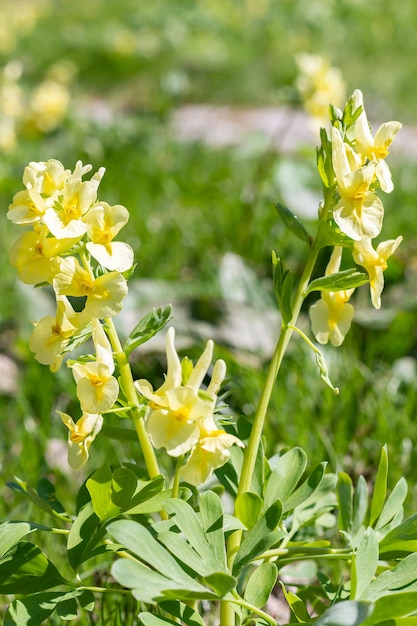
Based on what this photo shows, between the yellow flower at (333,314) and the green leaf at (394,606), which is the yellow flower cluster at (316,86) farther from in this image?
the green leaf at (394,606)

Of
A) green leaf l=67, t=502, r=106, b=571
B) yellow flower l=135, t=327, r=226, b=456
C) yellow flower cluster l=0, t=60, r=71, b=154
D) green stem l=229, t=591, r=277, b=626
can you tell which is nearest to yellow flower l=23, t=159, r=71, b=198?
yellow flower l=135, t=327, r=226, b=456

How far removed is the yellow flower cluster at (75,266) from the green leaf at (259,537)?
0.61 ft

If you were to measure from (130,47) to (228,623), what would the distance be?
585 centimetres

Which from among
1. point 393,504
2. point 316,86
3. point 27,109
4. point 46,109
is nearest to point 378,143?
point 393,504

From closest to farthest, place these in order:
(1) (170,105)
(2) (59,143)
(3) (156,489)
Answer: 1. (3) (156,489)
2. (1) (170,105)
3. (2) (59,143)

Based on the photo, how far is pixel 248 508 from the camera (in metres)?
0.85

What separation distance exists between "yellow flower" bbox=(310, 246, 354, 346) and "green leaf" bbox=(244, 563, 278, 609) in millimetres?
257

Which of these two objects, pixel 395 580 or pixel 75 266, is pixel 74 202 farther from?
pixel 395 580

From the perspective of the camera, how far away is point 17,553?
33.0 inches

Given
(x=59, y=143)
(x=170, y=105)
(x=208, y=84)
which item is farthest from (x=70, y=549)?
(x=208, y=84)

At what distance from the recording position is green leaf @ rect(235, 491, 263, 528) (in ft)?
2.77

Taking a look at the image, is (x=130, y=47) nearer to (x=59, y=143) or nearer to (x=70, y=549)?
(x=59, y=143)

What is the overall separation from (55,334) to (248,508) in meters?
0.27

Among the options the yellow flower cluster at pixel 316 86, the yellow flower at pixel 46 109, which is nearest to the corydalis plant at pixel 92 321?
the yellow flower cluster at pixel 316 86
